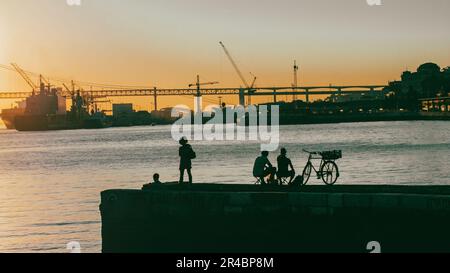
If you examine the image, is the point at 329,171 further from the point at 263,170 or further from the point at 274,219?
the point at 274,219

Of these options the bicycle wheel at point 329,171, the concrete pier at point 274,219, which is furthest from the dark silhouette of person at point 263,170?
the bicycle wheel at point 329,171

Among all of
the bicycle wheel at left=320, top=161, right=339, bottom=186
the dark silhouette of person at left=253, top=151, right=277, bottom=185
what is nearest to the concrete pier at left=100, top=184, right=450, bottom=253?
the dark silhouette of person at left=253, top=151, right=277, bottom=185

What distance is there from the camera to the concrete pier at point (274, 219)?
21562mm

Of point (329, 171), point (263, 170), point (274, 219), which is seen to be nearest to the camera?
point (274, 219)

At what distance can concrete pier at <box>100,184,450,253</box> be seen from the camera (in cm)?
2156

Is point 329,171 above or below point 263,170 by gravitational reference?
below

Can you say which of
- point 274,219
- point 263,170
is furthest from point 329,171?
point 274,219

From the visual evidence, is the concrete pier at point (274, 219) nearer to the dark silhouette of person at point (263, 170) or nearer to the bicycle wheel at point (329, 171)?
the dark silhouette of person at point (263, 170)

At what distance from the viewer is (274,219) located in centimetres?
2336
